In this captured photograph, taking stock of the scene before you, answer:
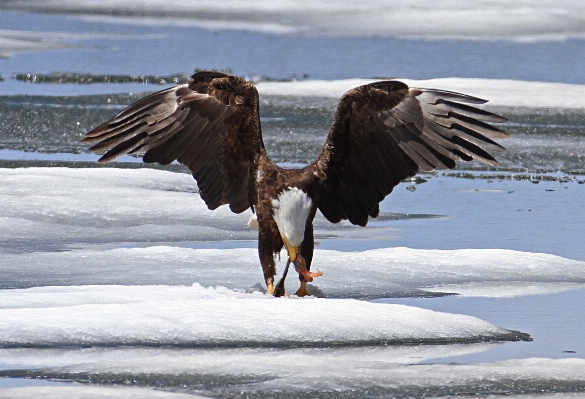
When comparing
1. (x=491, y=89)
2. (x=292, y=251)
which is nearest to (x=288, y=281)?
(x=292, y=251)

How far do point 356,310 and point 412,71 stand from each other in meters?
7.80

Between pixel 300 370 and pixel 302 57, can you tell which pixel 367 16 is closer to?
pixel 302 57

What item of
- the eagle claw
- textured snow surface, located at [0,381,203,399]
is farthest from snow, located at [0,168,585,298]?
textured snow surface, located at [0,381,203,399]

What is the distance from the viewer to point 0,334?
4012mm

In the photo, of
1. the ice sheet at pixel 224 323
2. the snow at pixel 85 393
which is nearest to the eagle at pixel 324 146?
the ice sheet at pixel 224 323

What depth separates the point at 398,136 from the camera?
207 inches

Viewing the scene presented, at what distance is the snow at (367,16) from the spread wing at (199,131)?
977 centimetres

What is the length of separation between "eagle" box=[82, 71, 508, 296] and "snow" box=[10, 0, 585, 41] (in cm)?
958

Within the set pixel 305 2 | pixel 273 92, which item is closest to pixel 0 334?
pixel 273 92

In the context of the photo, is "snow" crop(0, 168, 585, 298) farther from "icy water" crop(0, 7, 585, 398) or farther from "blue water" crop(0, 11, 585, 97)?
"blue water" crop(0, 11, 585, 97)

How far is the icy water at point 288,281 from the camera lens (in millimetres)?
3781

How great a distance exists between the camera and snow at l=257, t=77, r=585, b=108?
10.3 m

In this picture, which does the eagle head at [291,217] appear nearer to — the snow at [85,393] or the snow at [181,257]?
the snow at [181,257]

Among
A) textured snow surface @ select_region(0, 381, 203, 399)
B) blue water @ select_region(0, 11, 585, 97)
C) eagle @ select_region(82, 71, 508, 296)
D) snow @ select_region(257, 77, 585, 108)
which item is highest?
blue water @ select_region(0, 11, 585, 97)
